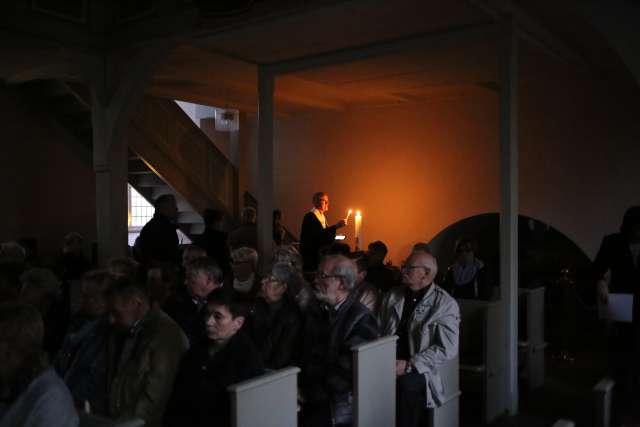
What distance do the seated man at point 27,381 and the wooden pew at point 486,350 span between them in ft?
10.5

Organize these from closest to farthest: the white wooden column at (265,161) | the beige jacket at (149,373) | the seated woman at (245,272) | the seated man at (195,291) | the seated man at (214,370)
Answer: the seated man at (214,370)
the beige jacket at (149,373)
the seated man at (195,291)
the seated woman at (245,272)
the white wooden column at (265,161)

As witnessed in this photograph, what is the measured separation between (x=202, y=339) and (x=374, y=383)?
0.97 m

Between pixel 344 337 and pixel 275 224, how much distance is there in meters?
5.44

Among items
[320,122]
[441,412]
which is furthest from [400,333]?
[320,122]

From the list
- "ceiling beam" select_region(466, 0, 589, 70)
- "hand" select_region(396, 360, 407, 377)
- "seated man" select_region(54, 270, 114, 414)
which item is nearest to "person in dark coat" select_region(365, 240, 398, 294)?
"hand" select_region(396, 360, 407, 377)

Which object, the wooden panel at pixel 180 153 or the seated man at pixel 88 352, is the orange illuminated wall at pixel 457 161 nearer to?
the wooden panel at pixel 180 153

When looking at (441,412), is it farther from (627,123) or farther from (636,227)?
(627,123)

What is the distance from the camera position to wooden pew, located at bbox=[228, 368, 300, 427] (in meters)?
2.64

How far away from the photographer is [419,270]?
4.21m

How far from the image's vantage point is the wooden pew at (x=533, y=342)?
5578mm

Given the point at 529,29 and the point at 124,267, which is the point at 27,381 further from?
the point at 529,29

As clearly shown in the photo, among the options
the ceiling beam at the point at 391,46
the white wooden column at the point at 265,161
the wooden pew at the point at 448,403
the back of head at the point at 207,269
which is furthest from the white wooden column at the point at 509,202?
the white wooden column at the point at 265,161

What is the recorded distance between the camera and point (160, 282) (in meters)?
4.43

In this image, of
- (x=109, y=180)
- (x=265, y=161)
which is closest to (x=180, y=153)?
(x=109, y=180)
